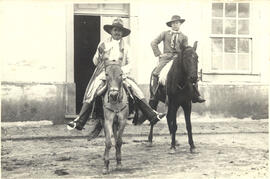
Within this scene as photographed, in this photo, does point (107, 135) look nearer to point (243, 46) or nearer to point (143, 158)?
point (143, 158)

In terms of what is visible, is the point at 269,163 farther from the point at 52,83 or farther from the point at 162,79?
the point at 52,83

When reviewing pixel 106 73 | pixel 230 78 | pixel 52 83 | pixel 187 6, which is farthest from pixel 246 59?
pixel 106 73

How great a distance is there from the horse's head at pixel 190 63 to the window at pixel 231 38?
4.70 metres

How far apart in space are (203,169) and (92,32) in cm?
810

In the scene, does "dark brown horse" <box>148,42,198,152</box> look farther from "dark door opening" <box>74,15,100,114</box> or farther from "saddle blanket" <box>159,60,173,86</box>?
"dark door opening" <box>74,15,100,114</box>

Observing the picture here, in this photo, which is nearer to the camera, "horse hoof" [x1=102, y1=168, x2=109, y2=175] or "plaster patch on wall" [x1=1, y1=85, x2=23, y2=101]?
"horse hoof" [x1=102, y1=168, x2=109, y2=175]

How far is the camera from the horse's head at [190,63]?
765 centimetres

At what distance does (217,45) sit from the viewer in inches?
490

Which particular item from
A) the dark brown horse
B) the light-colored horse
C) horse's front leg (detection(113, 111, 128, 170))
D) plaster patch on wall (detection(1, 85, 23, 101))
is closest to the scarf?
the dark brown horse

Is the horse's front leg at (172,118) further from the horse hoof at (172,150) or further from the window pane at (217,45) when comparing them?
the window pane at (217,45)

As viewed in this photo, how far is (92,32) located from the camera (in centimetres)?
1398

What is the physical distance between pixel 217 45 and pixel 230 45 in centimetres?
41

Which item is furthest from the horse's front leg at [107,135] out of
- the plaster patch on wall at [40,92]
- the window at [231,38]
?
the window at [231,38]

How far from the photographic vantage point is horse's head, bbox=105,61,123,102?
6.22m
